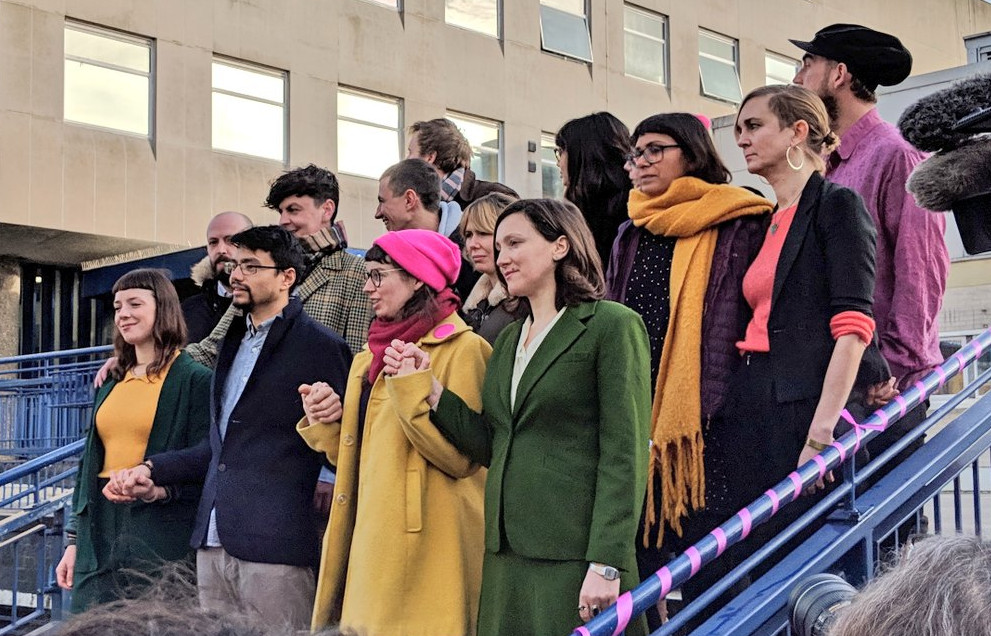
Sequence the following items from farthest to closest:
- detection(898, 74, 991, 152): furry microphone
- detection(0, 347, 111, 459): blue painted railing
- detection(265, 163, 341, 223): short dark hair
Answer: detection(0, 347, 111, 459): blue painted railing, detection(265, 163, 341, 223): short dark hair, detection(898, 74, 991, 152): furry microphone

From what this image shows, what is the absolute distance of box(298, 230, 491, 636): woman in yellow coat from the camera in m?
3.92

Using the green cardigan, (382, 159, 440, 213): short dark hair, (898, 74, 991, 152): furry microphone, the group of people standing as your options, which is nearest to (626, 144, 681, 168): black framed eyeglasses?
the group of people standing

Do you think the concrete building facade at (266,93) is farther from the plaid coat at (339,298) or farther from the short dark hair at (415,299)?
the short dark hair at (415,299)

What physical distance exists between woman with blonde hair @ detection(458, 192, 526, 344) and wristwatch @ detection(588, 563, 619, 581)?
1.32m

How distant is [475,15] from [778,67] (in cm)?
827

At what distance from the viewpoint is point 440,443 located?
12.9 feet

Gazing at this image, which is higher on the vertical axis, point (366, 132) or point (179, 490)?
point (366, 132)

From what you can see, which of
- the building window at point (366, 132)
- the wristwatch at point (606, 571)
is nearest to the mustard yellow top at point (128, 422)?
the wristwatch at point (606, 571)

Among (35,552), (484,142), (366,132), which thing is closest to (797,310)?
(35,552)

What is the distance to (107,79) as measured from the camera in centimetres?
1698

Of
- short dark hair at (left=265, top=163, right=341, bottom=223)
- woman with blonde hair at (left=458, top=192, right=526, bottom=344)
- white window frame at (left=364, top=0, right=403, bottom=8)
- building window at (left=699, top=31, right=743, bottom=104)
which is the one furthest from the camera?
building window at (left=699, top=31, right=743, bottom=104)

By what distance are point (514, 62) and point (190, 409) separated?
17.4 metres

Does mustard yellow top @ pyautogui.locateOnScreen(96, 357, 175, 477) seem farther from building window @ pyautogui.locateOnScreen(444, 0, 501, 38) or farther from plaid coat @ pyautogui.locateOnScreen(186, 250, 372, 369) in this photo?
building window @ pyautogui.locateOnScreen(444, 0, 501, 38)

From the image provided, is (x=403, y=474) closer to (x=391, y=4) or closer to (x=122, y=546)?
(x=122, y=546)
